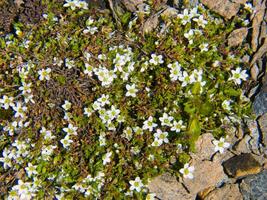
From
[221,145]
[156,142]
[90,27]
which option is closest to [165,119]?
[156,142]

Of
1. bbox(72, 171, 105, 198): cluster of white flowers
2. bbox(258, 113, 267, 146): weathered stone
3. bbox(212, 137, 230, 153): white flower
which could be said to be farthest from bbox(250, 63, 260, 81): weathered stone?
bbox(72, 171, 105, 198): cluster of white flowers

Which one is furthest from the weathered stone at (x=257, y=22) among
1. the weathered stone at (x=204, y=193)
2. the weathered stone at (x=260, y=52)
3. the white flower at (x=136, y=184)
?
the white flower at (x=136, y=184)

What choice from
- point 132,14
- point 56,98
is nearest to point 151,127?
point 56,98

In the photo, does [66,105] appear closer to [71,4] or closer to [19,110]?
[19,110]

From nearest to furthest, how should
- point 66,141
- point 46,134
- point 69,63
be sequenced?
point 66,141, point 46,134, point 69,63

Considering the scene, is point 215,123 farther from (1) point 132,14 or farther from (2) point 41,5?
(2) point 41,5

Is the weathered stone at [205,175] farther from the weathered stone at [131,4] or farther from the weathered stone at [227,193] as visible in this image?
the weathered stone at [131,4]
